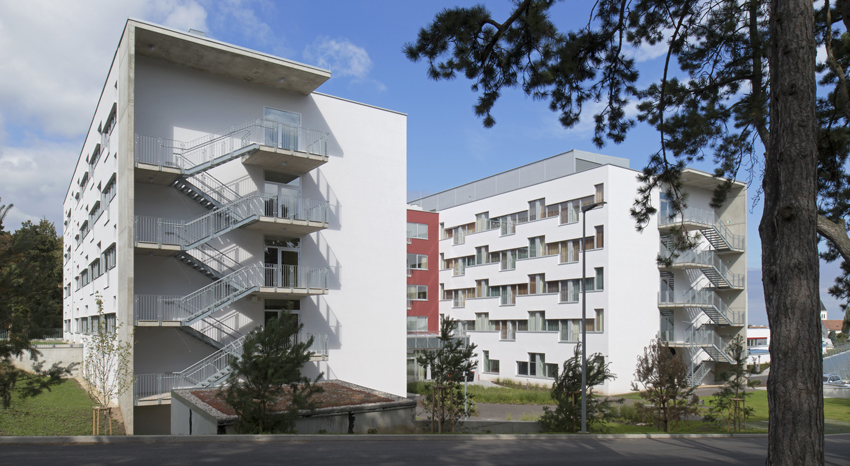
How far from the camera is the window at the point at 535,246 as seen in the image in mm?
46531

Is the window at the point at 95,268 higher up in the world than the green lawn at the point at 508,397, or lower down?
higher up

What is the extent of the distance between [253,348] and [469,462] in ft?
17.9

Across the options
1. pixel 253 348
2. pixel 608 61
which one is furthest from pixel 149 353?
pixel 608 61

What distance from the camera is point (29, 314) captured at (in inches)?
408

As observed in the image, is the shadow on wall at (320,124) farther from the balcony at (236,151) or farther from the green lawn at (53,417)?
the green lawn at (53,417)

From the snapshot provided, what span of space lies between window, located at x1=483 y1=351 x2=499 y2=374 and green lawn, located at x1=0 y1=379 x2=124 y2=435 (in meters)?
31.1

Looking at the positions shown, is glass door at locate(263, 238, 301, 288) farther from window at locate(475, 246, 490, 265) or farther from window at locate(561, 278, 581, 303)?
window at locate(475, 246, 490, 265)

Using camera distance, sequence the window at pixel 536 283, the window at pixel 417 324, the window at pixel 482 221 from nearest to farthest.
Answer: the window at pixel 417 324
the window at pixel 536 283
the window at pixel 482 221

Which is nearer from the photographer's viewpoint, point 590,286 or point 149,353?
point 149,353

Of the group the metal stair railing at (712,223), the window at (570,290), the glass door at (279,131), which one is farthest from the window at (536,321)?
the glass door at (279,131)

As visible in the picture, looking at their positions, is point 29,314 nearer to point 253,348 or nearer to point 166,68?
point 253,348

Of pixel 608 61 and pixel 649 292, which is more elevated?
pixel 608 61

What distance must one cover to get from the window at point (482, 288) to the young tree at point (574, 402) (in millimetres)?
31282

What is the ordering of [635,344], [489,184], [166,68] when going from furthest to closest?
[489,184]
[635,344]
[166,68]
